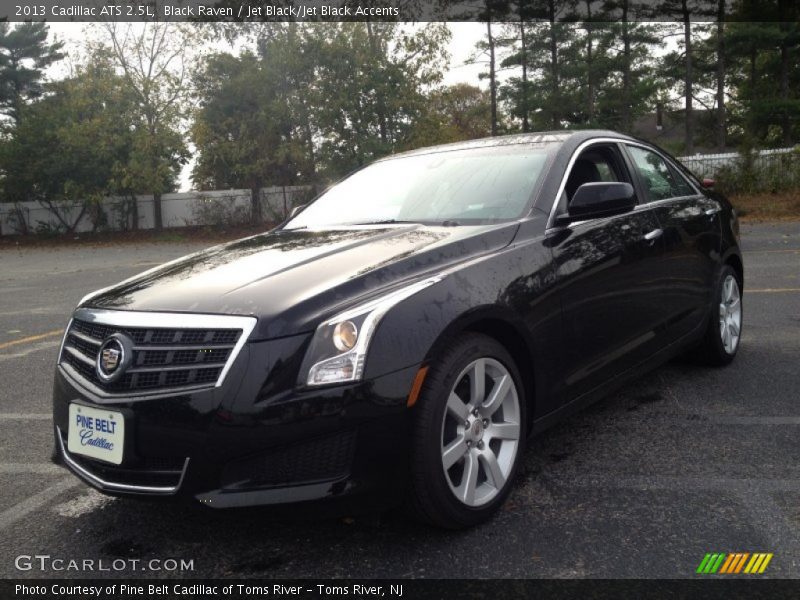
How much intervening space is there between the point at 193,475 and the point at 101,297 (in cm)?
102

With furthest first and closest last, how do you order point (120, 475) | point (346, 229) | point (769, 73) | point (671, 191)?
point (769, 73), point (671, 191), point (346, 229), point (120, 475)

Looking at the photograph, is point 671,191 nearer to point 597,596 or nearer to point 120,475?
point 597,596

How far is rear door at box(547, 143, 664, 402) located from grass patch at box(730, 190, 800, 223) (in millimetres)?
16675

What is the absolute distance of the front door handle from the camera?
12.9ft

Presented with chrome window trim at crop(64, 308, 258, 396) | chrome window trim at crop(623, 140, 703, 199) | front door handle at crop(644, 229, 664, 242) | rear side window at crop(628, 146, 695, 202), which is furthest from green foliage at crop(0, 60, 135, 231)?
chrome window trim at crop(64, 308, 258, 396)

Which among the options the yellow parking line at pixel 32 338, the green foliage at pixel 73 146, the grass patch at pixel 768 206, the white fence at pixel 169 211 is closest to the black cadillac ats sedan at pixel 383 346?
the yellow parking line at pixel 32 338

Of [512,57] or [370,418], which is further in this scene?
[512,57]

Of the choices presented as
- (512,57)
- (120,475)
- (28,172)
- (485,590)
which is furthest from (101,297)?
(512,57)

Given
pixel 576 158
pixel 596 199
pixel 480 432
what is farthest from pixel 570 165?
pixel 480 432

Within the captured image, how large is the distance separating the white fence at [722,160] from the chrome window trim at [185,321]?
75.5 feet

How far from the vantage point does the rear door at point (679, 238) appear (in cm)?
415

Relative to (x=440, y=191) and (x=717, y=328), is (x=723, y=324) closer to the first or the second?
(x=717, y=328)

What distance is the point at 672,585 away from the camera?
231 centimetres

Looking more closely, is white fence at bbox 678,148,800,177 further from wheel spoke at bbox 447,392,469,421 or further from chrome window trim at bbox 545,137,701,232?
wheel spoke at bbox 447,392,469,421
